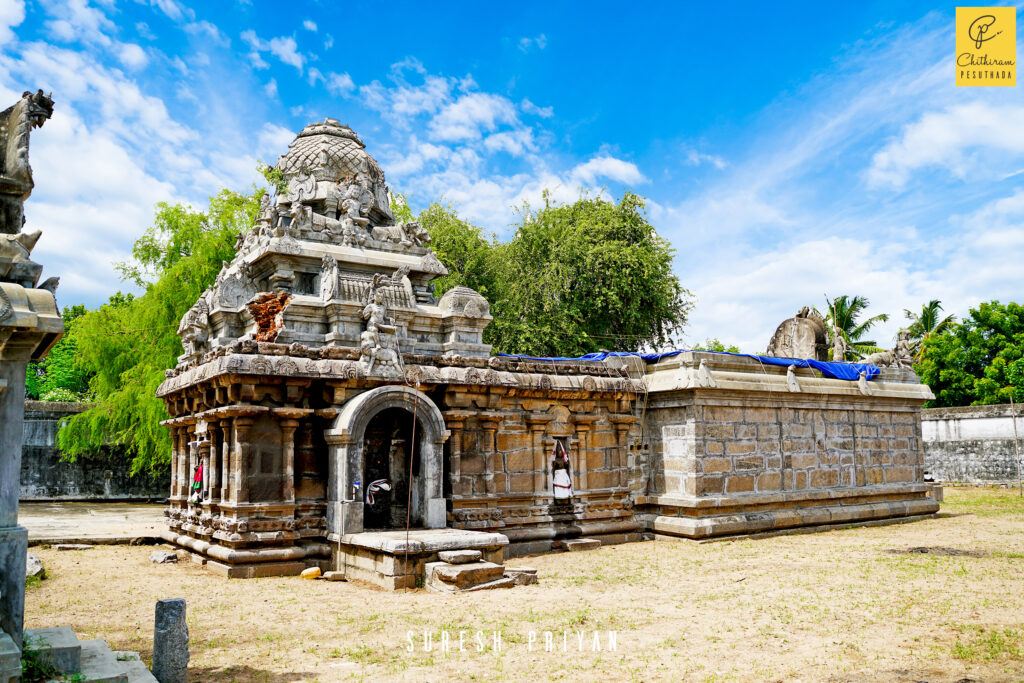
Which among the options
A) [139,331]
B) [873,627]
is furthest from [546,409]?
[139,331]

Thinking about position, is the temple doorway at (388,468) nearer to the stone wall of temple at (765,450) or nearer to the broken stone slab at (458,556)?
the broken stone slab at (458,556)

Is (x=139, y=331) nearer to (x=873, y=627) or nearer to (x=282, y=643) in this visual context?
(x=282, y=643)

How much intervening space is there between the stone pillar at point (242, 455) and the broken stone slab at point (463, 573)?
2.72 meters

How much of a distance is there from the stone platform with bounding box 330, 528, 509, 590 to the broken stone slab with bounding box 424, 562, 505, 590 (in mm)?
192

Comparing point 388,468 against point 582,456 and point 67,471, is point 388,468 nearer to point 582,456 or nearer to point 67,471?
point 582,456

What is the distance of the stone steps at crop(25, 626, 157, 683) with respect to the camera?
4.68 metres

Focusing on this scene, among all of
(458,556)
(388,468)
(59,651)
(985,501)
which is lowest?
(985,501)

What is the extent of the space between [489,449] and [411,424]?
4.42 feet

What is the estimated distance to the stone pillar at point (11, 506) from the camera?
15.3 feet

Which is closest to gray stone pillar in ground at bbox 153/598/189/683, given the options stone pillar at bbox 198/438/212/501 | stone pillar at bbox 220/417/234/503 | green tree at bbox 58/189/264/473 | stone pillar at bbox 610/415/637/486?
stone pillar at bbox 220/417/234/503

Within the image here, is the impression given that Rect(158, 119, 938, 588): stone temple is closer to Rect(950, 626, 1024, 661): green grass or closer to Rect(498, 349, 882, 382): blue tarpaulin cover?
Rect(498, 349, 882, 382): blue tarpaulin cover

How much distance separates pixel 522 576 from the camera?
30.7ft

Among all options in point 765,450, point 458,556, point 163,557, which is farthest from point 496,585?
point 765,450

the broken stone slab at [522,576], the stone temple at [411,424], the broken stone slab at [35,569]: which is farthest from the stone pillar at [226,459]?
the broken stone slab at [522,576]
